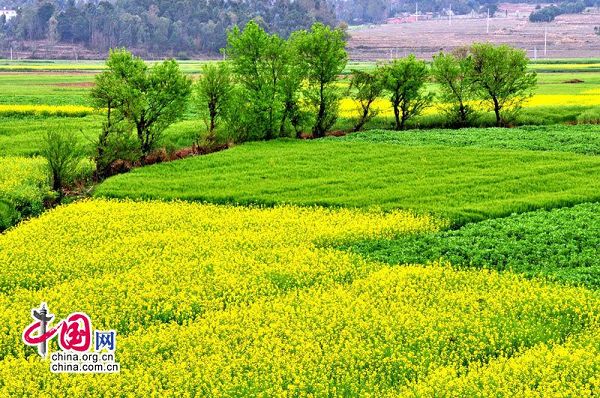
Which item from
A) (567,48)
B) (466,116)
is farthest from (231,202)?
(567,48)

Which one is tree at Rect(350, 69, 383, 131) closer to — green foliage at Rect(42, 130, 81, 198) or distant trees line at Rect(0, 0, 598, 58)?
green foliage at Rect(42, 130, 81, 198)

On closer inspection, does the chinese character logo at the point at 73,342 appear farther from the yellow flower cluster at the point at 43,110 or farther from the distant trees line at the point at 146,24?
the distant trees line at the point at 146,24

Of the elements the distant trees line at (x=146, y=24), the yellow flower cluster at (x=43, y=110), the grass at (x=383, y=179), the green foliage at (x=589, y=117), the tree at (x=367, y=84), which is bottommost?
the grass at (x=383, y=179)

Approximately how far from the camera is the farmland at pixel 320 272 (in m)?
14.5

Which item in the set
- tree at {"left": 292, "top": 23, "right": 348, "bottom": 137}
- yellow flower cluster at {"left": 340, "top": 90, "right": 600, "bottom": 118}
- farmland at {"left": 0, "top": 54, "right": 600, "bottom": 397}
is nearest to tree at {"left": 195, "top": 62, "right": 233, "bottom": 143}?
farmland at {"left": 0, "top": 54, "right": 600, "bottom": 397}

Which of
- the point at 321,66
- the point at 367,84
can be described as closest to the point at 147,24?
the point at 367,84

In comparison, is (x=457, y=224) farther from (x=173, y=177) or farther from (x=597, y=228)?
(x=173, y=177)

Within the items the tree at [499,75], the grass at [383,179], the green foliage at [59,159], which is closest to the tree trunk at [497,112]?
the tree at [499,75]

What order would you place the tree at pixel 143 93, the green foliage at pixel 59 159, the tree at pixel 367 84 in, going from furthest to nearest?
the tree at pixel 367 84 → the tree at pixel 143 93 → the green foliage at pixel 59 159

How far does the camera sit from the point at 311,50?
4597 centimetres

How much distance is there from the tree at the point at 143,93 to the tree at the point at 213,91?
2341mm

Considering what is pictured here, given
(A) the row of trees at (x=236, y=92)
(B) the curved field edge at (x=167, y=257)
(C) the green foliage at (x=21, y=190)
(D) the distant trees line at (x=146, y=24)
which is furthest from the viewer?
(D) the distant trees line at (x=146, y=24)

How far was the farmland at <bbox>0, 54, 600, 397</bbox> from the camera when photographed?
14.5 meters

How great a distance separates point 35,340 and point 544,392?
1040cm
